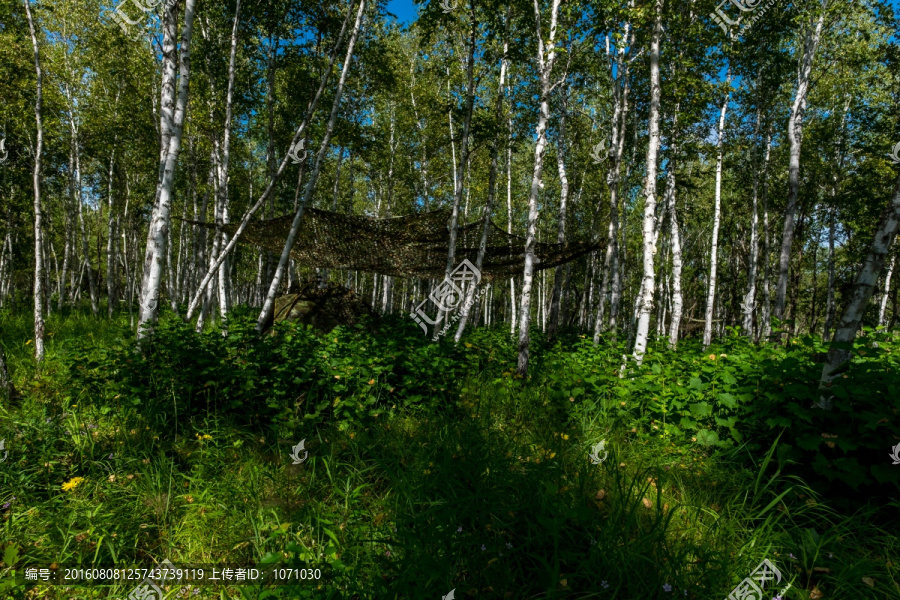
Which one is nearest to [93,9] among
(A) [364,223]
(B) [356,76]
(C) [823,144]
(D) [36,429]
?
(B) [356,76]

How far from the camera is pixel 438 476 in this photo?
7.14 feet

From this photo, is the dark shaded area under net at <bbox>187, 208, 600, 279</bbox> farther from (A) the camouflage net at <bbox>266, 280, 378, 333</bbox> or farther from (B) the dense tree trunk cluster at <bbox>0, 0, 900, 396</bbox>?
(A) the camouflage net at <bbox>266, 280, 378, 333</bbox>

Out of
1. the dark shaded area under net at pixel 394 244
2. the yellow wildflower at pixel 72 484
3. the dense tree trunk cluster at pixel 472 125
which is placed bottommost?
the yellow wildflower at pixel 72 484

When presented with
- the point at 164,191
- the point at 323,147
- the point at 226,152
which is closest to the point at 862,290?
the point at 164,191

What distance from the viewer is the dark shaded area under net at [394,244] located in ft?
22.4

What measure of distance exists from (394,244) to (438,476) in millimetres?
5688

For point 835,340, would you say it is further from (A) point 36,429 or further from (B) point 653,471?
(A) point 36,429

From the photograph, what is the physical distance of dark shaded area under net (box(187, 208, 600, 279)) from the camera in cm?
683

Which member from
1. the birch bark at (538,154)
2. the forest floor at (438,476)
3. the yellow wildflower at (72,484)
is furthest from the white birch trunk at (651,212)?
the yellow wildflower at (72,484)

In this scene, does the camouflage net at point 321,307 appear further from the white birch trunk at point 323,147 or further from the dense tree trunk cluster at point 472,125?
the white birch trunk at point 323,147

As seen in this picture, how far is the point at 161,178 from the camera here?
11.0 feet

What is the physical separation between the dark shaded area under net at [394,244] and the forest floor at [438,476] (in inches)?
144

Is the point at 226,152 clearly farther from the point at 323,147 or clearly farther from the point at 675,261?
the point at 675,261

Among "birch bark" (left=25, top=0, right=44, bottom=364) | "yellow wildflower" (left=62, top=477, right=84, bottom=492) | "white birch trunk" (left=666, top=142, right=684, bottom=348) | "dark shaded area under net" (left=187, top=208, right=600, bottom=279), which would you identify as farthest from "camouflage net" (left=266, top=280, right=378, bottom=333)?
Result: "white birch trunk" (left=666, top=142, right=684, bottom=348)
